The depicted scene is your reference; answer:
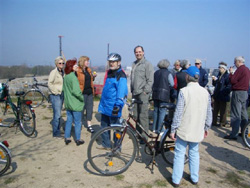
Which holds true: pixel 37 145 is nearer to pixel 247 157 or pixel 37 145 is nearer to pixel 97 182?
pixel 97 182

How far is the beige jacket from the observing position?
5020 millimetres

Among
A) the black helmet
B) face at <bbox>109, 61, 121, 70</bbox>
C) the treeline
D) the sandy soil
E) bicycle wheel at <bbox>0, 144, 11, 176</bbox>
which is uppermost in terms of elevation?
the black helmet

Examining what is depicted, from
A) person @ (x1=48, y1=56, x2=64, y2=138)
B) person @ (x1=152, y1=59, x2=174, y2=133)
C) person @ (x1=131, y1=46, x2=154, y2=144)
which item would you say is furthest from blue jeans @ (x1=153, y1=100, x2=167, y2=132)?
person @ (x1=48, y1=56, x2=64, y2=138)

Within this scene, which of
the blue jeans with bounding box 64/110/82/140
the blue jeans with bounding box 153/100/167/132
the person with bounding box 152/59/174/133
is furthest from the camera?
the blue jeans with bounding box 153/100/167/132

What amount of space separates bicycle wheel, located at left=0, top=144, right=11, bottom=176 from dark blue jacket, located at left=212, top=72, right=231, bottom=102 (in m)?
5.48

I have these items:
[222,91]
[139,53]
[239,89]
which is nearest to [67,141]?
[139,53]

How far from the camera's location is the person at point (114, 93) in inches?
146

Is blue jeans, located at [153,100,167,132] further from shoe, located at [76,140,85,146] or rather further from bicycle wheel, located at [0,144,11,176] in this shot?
bicycle wheel, located at [0,144,11,176]

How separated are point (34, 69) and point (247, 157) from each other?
1549cm

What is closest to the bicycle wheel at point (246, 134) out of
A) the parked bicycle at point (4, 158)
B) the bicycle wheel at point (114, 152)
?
the bicycle wheel at point (114, 152)

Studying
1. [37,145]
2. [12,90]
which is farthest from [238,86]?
[12,90]

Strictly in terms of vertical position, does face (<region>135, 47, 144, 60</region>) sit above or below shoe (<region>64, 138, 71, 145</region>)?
above

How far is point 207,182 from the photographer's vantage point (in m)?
3.41

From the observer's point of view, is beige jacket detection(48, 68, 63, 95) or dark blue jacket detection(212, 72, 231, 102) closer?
beige jacket detection(48, 68, 63, 95)
